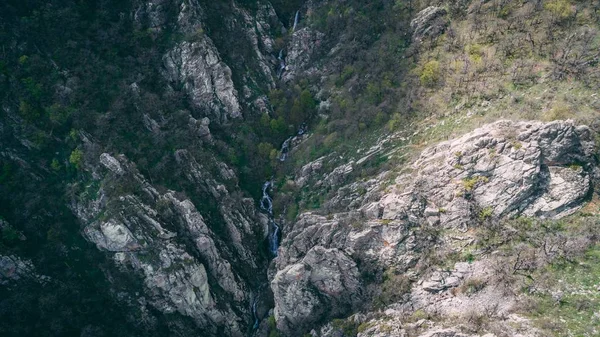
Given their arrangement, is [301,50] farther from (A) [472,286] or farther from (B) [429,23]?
(A) [472,286]

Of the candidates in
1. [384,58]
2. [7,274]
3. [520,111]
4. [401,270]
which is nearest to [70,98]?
[7,274]

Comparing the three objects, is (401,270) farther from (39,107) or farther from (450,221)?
(39,107)

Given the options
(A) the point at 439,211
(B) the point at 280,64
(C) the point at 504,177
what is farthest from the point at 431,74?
(B) the point at 280,64

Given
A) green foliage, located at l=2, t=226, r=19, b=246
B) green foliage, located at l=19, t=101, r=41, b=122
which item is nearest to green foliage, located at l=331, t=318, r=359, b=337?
green foliage, located at l=2, t=226, r=19, b=246

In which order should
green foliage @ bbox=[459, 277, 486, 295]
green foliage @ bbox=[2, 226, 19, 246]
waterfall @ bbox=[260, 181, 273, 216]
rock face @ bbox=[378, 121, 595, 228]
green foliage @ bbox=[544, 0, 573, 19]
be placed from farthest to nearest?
waterfall @ bbox=[260, 181, 273, 216] < green foliage @ bbox=[2, 226, 19, 246] < green foliage @ bbox=[544, 0, 573, 19] < rock face @ bbox=[378, 121, 595, 228] < green foliage @ bbox=[459, 277, 486, 295]

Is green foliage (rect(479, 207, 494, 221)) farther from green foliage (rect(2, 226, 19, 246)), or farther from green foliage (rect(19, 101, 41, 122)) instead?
green foliage (rect(19, 101, 41, 122))

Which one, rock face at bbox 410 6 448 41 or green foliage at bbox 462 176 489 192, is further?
rock face at bbox 410 6 448 41
